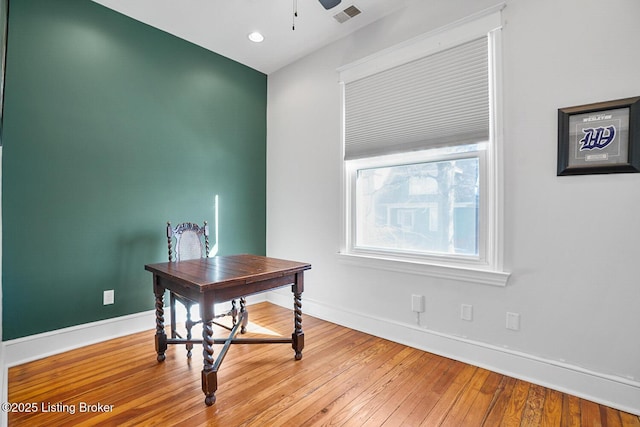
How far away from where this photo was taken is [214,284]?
1.79 meters

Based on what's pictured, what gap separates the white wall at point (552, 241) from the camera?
5.87 ft

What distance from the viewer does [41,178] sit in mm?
2408

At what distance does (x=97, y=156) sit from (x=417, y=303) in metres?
2.98

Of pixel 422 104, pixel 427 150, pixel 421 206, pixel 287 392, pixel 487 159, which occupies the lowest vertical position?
pixel 287 392

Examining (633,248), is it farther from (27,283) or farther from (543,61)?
(27,283)

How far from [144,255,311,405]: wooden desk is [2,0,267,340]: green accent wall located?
808mm

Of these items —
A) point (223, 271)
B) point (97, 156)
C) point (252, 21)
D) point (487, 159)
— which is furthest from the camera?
point (252, 21)

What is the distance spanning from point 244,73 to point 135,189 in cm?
187

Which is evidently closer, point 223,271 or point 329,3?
point 223,271

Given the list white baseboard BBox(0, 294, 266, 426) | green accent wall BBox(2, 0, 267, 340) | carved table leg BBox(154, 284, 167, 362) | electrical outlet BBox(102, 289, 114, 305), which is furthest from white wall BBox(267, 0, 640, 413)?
electrical outlet BBox(102, 289, 114, 305)

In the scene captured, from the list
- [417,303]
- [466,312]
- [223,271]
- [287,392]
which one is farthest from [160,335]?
[466,312]

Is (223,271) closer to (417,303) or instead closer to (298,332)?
(298,332)

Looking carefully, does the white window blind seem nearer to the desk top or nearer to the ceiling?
the ceiling

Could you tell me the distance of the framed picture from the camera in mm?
1752
